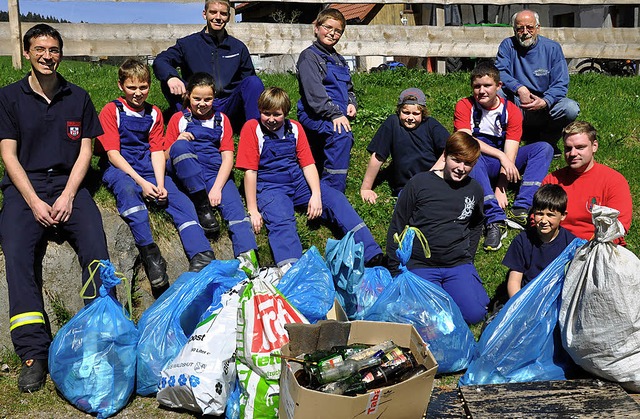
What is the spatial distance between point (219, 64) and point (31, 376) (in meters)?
3.22

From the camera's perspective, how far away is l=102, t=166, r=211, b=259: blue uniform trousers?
15.9ft

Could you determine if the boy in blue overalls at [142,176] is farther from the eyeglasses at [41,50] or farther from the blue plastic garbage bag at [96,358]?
the blue plastic garbage bag at [96,358]

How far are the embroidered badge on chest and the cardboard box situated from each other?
7.06 feet

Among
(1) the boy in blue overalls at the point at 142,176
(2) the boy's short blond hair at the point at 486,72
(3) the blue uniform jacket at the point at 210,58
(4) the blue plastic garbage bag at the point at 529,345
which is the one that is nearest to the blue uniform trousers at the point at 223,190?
(1) the boy in blue overalls at the point at 142,176

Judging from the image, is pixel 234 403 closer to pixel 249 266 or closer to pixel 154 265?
pixel 249 266

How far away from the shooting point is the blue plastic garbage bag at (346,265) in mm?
4361

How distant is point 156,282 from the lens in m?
4.77

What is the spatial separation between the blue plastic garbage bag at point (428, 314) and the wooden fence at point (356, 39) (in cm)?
585

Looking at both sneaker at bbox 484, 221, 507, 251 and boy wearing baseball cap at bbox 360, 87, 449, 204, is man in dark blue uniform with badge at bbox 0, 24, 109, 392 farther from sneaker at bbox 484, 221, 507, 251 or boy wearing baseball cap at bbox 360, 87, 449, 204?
sneaker at bbox 484, 221, 507, 251

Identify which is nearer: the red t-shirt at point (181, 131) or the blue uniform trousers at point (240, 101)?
the red t-shirt at point (181, 131)

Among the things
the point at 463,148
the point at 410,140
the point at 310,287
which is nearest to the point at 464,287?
the point at 463,148

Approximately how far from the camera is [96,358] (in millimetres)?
3906

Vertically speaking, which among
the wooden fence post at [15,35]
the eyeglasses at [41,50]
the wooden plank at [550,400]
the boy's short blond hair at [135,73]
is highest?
the wooden fence post at [15,35]

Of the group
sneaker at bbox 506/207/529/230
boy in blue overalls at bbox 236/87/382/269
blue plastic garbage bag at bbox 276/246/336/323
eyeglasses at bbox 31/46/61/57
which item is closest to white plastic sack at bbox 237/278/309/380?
blue plastic garbage bag at bbox 276/246/336/323
